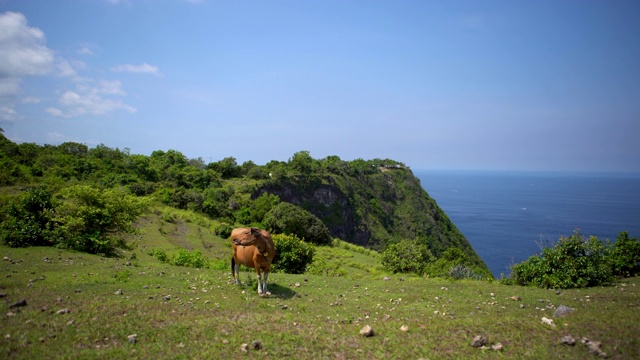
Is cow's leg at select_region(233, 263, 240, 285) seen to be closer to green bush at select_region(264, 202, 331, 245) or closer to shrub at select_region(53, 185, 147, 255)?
shrub at select_region(53, 185, 147, 255)

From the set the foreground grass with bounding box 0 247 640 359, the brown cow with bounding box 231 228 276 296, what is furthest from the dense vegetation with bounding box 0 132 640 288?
the brown cow with bounding box 231 228 276 296

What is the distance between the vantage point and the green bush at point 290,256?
22.1 meters

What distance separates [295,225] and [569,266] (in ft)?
101

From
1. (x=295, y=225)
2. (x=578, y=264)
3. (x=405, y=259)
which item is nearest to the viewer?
(x=578, y=264)

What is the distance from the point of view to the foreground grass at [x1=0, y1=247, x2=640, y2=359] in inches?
274

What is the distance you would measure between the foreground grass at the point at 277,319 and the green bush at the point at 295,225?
2856 centimetres

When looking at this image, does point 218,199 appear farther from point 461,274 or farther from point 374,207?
point 374,207

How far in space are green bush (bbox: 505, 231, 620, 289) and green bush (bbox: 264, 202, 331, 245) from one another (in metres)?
28.2

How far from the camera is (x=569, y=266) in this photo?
1466 cm

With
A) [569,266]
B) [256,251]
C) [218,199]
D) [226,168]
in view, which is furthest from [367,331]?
[226,168]

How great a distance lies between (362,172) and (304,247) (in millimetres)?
76011

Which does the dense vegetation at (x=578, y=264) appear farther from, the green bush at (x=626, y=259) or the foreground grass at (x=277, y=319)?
the foreground grass at (x=277, y=319)

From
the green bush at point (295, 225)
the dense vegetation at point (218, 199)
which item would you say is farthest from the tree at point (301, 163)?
the green bush at point (295, 225)

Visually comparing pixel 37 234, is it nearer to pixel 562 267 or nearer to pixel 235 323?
pixel 235 323
